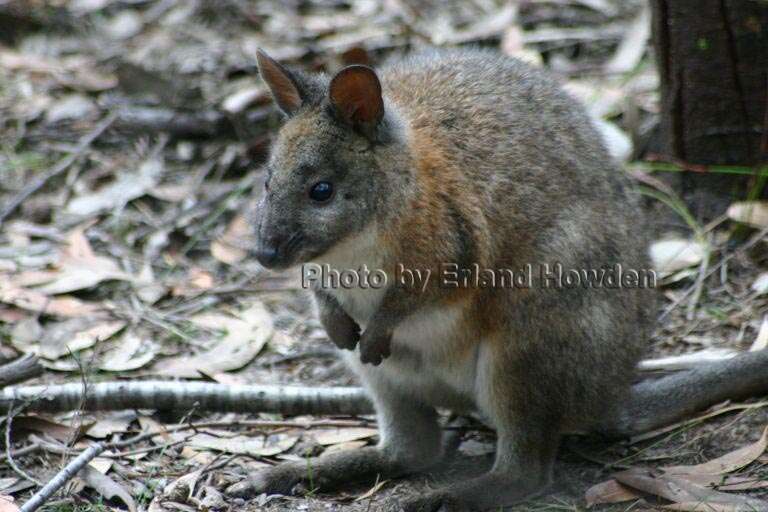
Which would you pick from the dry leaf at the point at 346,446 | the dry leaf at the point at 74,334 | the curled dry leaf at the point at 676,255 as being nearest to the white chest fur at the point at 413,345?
the dry leaf at the point at 346,446

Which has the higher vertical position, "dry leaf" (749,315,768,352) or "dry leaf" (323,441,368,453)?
"dry leaf" (749,315,768,352)

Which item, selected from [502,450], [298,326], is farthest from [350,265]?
[298,326]

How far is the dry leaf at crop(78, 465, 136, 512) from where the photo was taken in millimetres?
4410

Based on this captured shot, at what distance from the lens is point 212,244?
6906 mm

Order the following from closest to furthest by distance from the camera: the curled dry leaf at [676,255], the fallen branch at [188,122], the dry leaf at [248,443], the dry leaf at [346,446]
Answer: the dry leaf at [248,443] < the dry leaf at [346,446] < the curled dry leaf at [676,255] < the fallen branch at [188,122]

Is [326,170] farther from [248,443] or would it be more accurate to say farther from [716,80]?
[716,80]

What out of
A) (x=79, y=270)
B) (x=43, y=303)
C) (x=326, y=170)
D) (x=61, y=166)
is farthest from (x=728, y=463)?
(x=61, y=166)

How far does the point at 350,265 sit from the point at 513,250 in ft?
2.39

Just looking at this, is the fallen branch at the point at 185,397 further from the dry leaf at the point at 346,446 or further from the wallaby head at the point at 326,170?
the wallaby head at the point at 326,170

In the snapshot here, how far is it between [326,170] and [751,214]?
2904 millimetres

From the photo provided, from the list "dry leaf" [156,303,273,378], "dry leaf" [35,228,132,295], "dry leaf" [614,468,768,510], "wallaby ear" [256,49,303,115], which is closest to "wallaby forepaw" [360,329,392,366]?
"wallaby ear" [256,49,303,115]

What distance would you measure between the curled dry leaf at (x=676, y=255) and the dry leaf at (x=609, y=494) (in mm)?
1922

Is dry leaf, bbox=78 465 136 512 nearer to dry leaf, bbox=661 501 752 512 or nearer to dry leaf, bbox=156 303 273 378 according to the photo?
dry leaf, bbox=156 303 273 378

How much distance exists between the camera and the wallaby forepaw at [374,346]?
453cm
